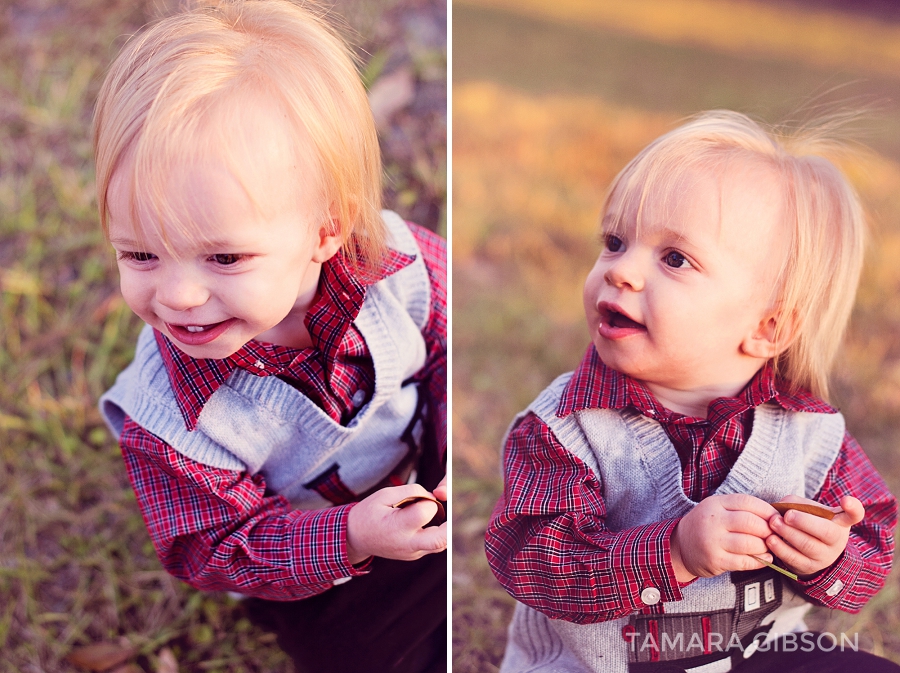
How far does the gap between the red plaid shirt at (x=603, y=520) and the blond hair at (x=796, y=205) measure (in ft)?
0.23

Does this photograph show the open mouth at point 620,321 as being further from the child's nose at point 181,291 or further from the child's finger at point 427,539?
the child's nose at point 181,291

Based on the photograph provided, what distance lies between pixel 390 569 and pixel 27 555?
0.81 m

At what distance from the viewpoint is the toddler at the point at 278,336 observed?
91cm

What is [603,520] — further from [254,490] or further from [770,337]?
[254,490]

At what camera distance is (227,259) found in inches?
37.2

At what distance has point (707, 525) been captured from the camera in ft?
3.21

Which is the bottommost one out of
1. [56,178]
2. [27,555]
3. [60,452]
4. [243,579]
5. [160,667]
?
[160,667]

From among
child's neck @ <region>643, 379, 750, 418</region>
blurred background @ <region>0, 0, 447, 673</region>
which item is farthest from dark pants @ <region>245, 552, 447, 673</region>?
child's neck @ <region>643, 379, 750, 418</region>

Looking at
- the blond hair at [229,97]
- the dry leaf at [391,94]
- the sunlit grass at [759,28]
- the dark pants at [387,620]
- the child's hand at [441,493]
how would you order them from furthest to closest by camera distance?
the dry leaf at [391,94], the sunlit grass at [759,28], the dark pants at [387,620], the child's hand at [441,493], the blond hair at [229,97]

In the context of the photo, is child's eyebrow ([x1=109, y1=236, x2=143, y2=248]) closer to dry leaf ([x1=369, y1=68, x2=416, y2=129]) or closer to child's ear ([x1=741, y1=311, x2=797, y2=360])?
child's ear ([x1=741, y1=311, x2=797, y2=360])

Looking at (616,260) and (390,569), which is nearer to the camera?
(616,260)

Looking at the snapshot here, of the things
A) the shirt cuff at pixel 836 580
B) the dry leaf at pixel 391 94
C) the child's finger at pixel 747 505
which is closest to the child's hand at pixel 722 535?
the child's finger at pixel 747 505

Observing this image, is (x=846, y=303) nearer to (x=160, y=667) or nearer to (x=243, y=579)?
(x=243, y=579)

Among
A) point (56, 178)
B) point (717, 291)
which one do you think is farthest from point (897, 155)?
point (56, 178)
